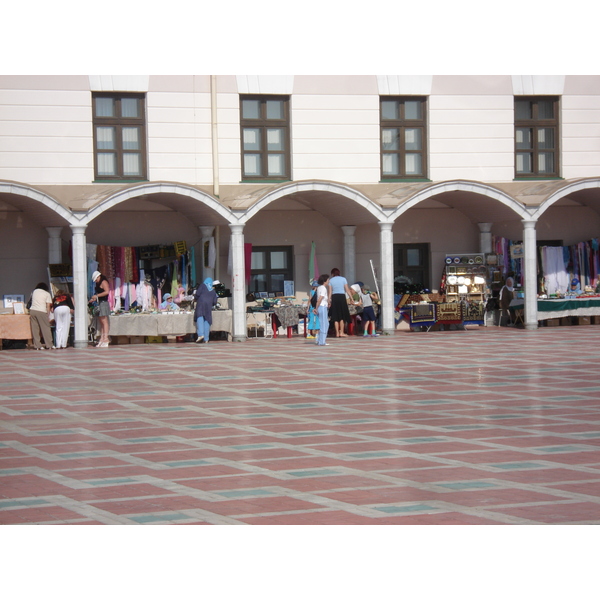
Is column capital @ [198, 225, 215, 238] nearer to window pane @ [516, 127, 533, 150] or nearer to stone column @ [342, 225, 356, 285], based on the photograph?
stone column @ [342, 225, 356, 285]

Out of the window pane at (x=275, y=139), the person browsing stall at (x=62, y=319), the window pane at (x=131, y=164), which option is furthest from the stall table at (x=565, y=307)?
the person browsing stall at (x=62, y=319)

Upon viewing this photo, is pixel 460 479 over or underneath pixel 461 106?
underneath

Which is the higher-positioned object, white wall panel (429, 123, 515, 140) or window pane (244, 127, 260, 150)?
white wall panel (429, 123, 515, 140)

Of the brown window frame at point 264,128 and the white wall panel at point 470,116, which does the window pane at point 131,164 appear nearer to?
the brown window frame at point 264,128

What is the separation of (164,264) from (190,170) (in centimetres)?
231

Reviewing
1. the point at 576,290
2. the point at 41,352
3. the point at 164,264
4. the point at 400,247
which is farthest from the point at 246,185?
the point at 576,290

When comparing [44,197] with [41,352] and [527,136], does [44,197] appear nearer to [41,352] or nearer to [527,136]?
[41,352]

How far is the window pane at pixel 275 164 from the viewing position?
22.3m

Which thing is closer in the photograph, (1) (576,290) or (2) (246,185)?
(2) (246,185)

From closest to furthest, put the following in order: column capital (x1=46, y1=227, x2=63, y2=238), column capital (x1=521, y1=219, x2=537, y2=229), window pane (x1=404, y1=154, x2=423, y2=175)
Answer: column capital (x1=46, y1=227, x2=63, y2=238) → column capital (x1=521, y1=219, x2=537, y2=229) → window pane (x1=404, y1=154, x2=423, y2=175)

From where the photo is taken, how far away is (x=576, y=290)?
2398 centimetres

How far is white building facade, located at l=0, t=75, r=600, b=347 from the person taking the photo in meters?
20.8

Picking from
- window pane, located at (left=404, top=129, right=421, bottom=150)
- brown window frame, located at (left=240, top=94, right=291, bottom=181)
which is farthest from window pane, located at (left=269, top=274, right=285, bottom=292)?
window pane, located at (left=404, top=129, right=421, bottom=150)

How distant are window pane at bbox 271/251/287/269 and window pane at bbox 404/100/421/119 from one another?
4514mm
